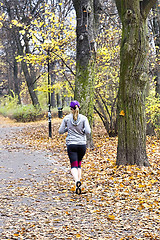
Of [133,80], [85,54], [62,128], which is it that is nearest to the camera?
[62,128]

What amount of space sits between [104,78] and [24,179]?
830 cm

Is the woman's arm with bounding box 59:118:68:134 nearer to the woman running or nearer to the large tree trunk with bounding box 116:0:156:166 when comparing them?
the woman running

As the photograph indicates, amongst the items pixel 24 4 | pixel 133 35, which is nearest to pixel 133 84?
pixel 133 35

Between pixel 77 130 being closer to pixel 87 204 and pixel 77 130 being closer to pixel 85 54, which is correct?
pixel 87 204

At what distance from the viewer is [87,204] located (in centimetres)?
607

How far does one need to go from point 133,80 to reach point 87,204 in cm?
350

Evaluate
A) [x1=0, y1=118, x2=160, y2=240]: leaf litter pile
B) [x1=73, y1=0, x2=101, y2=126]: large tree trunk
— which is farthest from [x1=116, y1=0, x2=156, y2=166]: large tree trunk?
[x1=73, y1=0, x2=101, y2=126]: large tree trunk

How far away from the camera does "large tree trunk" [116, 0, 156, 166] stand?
7930 millimetres

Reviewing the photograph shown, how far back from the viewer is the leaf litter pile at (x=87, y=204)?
4.70 metres

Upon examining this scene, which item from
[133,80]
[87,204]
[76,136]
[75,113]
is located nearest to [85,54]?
[133,80]

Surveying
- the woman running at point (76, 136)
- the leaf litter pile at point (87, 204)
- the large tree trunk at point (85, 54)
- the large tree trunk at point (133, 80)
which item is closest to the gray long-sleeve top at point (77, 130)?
the woman running at point (76, 136)

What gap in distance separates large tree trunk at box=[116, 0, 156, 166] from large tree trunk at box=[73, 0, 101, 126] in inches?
138

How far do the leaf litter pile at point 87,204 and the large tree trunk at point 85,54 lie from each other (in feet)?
9.76

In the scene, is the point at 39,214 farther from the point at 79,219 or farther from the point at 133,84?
the point at 133,84
